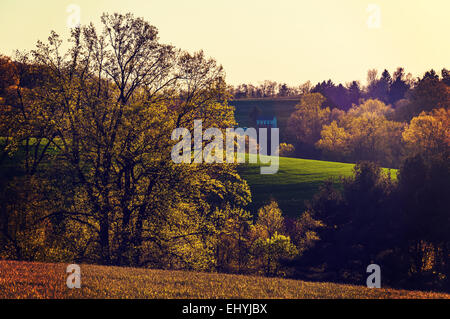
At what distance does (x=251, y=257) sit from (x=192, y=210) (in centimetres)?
2737

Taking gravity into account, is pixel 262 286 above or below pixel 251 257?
above

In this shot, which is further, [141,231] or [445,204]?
[445,204]

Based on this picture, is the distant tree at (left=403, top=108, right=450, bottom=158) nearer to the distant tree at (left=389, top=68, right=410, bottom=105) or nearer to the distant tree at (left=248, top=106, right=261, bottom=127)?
the distant tree at (left=248, top=106, right=261, bottom=127)

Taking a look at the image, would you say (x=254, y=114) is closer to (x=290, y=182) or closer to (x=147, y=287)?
(x=290, y=182)

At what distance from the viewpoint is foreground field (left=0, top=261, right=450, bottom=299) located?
14375mm

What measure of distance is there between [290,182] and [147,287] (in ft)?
204

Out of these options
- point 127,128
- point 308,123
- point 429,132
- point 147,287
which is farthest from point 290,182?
point 308,123

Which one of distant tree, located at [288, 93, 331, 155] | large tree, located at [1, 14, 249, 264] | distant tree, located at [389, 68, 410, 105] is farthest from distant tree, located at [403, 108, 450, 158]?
distant tree, located at [389, 68, 410, 105]

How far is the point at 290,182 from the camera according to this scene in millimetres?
76625

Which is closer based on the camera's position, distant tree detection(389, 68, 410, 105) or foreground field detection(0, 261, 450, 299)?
foreground field detection(0, 261, 450, 299)

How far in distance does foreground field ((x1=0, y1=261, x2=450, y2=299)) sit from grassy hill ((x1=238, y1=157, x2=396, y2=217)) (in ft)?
153
